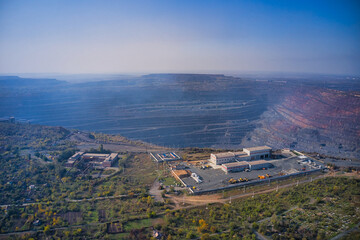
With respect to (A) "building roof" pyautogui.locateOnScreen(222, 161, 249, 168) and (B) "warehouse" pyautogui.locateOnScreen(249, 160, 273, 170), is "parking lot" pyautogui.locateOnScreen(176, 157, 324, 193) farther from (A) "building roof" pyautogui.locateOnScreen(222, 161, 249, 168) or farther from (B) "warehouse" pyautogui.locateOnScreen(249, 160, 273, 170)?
(A) "building roof" pyautogui.locateOnScreen(222, 161, 249, 168)

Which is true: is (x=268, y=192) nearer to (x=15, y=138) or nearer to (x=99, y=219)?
(x=99, y=219)

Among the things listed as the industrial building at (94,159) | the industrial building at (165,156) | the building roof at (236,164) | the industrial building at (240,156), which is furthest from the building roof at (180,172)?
the industrial building at (94,159)

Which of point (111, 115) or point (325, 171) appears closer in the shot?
point (325, 171)

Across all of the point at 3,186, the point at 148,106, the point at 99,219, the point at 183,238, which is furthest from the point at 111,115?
the point at 183,238

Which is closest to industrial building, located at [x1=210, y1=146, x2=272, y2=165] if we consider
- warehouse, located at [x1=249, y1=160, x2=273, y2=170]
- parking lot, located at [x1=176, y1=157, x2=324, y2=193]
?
parking lot, located at [x1=176, y1=157, x2=324, y2=193]

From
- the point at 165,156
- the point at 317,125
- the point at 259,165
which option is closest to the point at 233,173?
the point at 259,165

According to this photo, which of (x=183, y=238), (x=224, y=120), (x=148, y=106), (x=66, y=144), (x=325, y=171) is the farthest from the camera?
(x=148, y=106)

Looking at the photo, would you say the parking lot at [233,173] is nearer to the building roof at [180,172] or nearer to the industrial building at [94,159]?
the building roof at [180,172]
